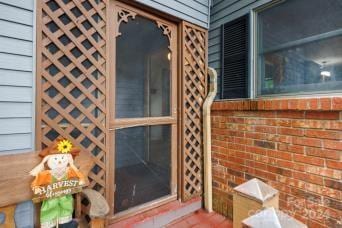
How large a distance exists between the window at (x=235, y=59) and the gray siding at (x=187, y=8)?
32cm

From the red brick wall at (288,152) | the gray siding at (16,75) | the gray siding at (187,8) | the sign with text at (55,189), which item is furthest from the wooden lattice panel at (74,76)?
the red brick wall at (288,152)

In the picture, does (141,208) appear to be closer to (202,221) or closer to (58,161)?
(202,221)

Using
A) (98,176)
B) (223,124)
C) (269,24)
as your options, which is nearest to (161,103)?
(223,124)

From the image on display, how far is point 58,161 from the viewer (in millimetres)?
1415

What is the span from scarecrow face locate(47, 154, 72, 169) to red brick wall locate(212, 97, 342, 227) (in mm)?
1788

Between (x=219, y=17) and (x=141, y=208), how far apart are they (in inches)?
99.2

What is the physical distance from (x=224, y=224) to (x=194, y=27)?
2.41m

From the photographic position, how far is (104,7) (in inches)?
73.8

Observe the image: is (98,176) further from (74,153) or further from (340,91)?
(340,91)

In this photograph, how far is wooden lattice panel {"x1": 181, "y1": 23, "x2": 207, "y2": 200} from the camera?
2.51m

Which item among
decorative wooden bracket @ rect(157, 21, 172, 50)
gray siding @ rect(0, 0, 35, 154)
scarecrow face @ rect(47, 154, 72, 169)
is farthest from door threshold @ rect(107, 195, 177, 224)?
decorative wooden bracket @ rect(157, 21, 172, 50)

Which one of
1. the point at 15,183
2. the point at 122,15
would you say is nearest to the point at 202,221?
the point at 15,183

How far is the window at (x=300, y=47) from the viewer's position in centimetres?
177

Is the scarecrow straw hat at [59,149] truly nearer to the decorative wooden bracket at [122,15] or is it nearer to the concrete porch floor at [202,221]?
the decorative wooden bracket at [122,15]
